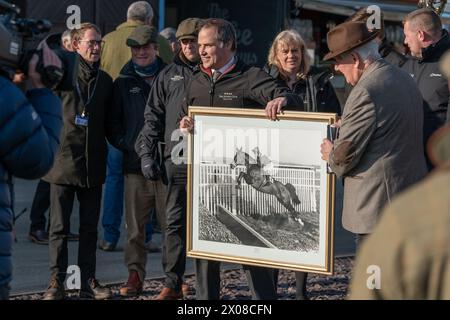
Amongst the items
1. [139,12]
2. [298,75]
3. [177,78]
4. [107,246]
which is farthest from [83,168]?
[139,12]

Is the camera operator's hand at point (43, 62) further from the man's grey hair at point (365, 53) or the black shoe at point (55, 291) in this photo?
the black shoe at point (55, 291)

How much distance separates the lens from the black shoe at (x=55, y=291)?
717cm

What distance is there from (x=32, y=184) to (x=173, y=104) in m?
6.31


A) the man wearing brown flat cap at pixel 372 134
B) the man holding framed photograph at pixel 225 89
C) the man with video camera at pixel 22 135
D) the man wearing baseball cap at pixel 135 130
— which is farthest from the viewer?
the man wearing baseball cap at pixel 135 130

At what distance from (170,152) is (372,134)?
182cm

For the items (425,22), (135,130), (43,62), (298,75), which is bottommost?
(135,130)

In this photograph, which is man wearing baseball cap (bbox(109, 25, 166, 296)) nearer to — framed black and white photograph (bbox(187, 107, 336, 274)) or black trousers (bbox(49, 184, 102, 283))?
black trousers (bbox(49, 184, 102, 283))

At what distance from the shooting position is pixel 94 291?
24.4ft

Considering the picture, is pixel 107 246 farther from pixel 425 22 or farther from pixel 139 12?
pixel 425 22

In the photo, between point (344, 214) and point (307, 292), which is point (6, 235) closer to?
point (344, 214)

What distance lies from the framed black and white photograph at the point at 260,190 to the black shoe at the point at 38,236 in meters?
3.41

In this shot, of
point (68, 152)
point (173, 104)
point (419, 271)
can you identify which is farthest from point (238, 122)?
point (419, 271)

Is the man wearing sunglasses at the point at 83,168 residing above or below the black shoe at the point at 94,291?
above

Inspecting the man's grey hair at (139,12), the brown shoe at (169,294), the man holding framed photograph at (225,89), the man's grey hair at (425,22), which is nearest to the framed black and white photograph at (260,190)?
the man holding framed photograph at (225,89)
